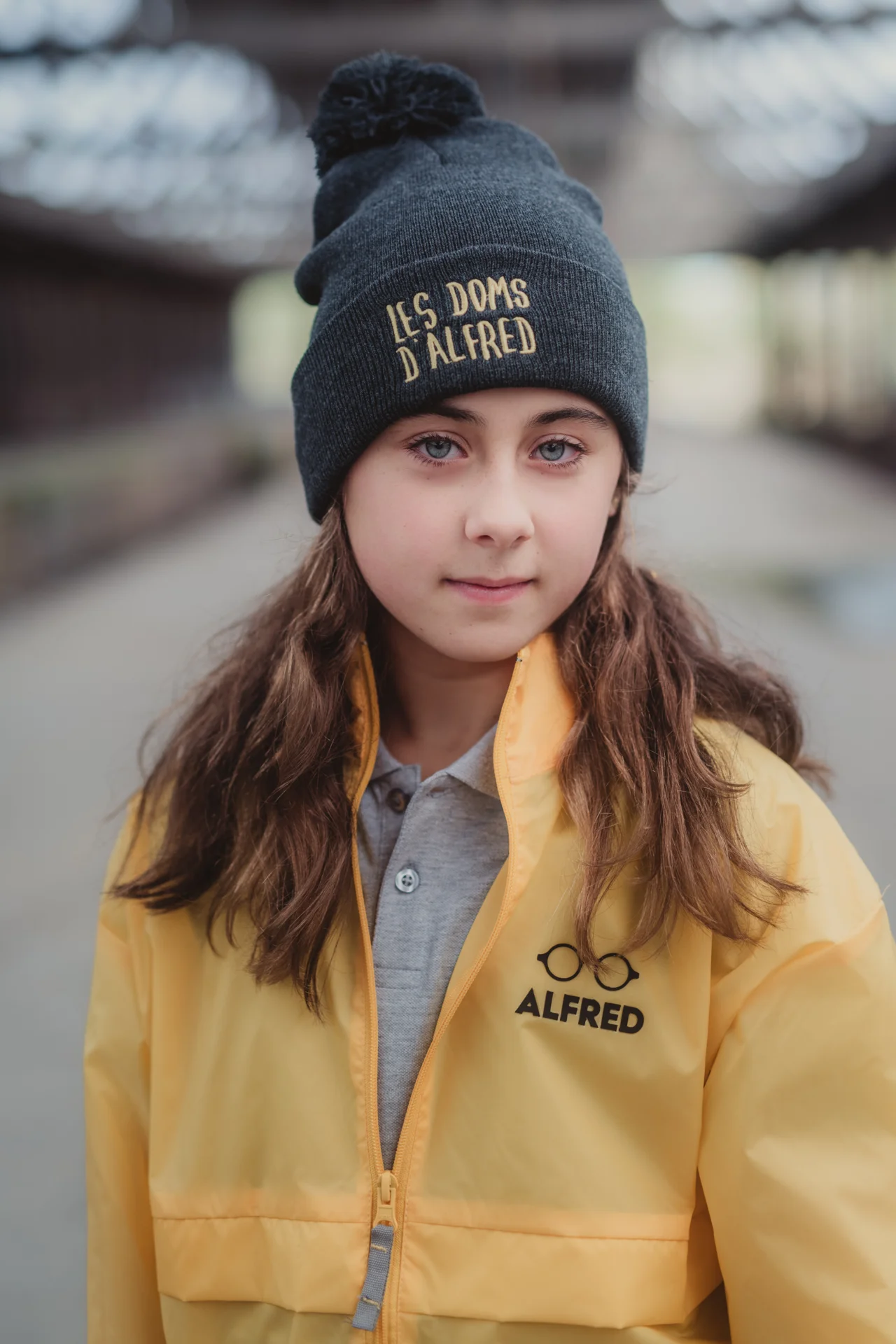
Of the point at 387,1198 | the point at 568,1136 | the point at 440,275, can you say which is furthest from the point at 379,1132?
the point at 440,275

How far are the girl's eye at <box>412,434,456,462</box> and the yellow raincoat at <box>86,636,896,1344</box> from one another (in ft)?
0.71

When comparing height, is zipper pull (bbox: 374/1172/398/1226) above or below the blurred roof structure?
below

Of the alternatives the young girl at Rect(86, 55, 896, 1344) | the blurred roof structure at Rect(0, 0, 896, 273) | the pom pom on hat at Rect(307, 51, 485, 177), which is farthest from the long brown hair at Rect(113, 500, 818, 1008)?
the blurred roof structure at Rect(0, 0, 896, 273)

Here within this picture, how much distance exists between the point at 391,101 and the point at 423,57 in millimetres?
9175

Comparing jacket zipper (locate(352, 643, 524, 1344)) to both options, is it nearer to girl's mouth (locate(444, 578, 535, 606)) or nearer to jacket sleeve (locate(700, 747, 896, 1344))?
girl's mouth (locate(444, 578, 535, 606))

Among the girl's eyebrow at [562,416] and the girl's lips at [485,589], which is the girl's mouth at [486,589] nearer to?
the girl's lips at [485,589]

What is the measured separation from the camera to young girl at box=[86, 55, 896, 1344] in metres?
1.12

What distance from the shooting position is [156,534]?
12.7 meters

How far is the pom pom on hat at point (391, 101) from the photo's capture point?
4.37ft

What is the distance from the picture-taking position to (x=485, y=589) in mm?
1196

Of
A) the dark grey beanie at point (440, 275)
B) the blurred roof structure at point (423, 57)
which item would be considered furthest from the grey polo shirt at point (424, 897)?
the blurred roof structure at point (423, 57)

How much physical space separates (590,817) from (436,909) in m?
0.18

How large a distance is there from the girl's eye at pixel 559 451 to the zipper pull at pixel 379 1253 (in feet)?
2.22

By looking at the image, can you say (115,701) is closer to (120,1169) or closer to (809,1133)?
(120,1169)
